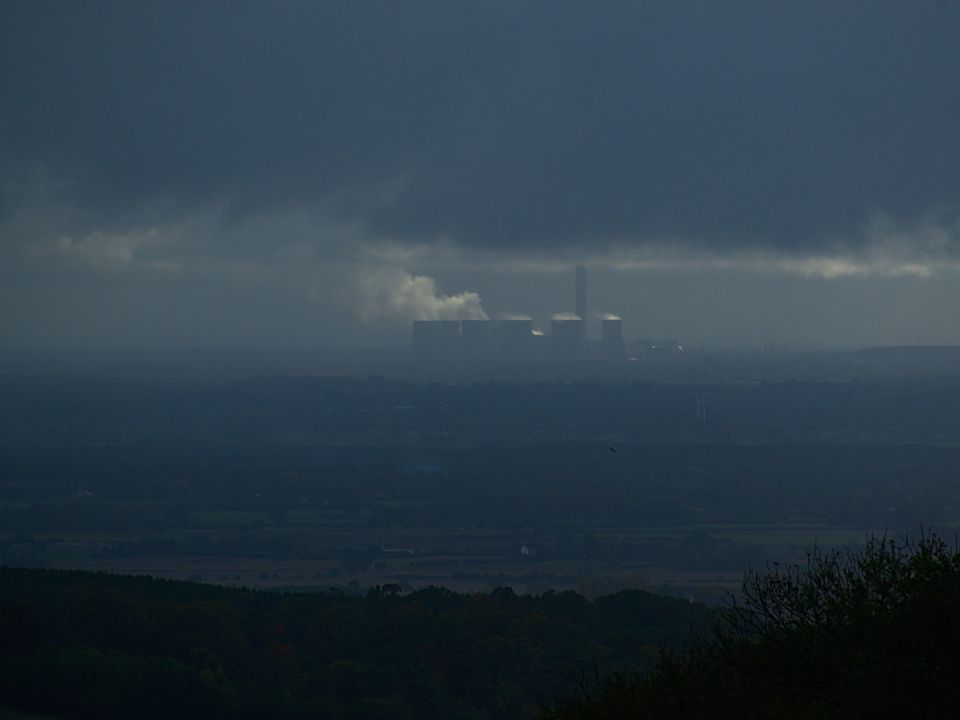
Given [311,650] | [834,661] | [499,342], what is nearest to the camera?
[834,661]

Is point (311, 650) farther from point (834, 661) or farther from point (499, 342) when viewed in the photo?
point (499, 342)

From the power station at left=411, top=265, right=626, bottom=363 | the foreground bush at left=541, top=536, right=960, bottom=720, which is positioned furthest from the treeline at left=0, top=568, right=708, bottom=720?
the power station at left=411, top=265, right=626, bottom=363

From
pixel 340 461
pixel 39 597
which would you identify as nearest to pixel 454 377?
pixel 340 461

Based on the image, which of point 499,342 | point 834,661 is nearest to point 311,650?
point 834,661

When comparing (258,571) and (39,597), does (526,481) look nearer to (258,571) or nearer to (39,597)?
(258,571)

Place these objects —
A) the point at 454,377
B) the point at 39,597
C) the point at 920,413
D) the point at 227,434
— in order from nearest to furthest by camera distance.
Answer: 1. the point at 39,597
2. the point at 920,413
3. the point at 227,434
4. the point at 454,377

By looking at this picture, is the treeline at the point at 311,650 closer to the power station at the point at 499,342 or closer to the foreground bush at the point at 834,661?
the foreground bush at the point at 834,661

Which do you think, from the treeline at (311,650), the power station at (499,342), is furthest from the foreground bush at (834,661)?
the power station at (499,342)
